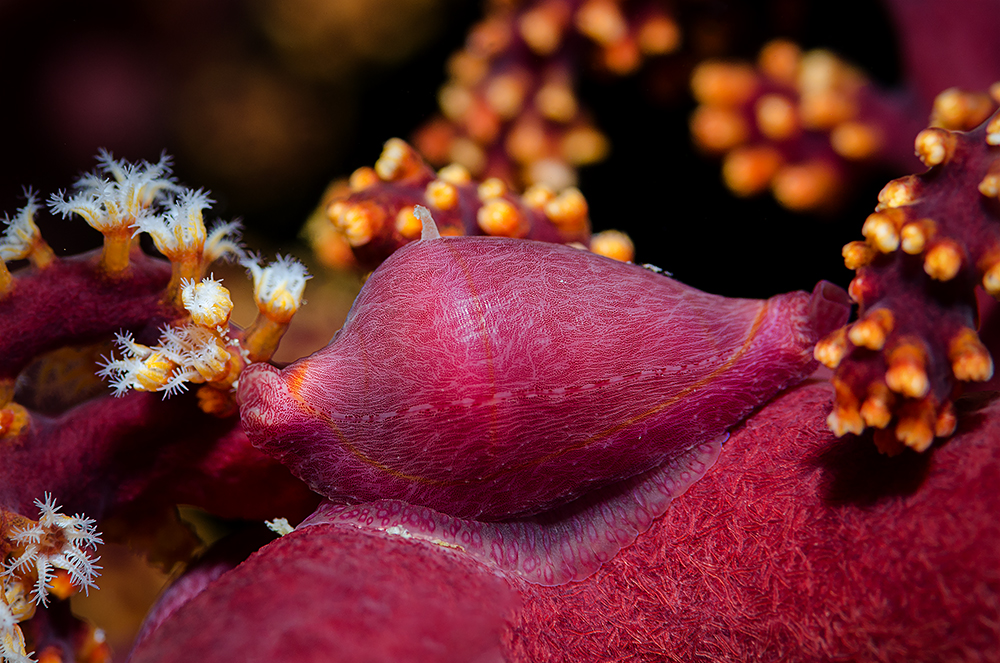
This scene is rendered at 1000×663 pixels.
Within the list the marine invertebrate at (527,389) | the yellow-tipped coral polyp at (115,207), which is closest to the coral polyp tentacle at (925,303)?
the marine invertebrate at (527,389)

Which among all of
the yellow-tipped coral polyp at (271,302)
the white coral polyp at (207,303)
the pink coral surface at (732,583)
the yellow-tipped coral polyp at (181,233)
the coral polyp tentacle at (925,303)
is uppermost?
the yellow-tipped coral polyp at (181,233)

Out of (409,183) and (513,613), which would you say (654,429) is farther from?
(409,183)

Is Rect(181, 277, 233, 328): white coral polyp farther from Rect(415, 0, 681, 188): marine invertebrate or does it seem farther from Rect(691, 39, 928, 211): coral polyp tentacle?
Rect(691, 39, 928, 211): coral polyp tentacle

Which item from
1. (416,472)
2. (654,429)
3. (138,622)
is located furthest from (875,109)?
(138,622)

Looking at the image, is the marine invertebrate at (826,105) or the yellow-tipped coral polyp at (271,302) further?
the marine invertebrate at (826,105)

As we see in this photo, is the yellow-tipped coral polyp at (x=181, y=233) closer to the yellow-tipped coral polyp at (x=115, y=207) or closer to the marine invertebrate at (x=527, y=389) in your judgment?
the yellow-tipped coral polyp at (x=115, y=207)

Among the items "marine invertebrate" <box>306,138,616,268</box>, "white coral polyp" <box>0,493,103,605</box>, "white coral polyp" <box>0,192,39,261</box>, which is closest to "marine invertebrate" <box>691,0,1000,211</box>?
"marine invertebrate" <box>306,138,616,268</box>
